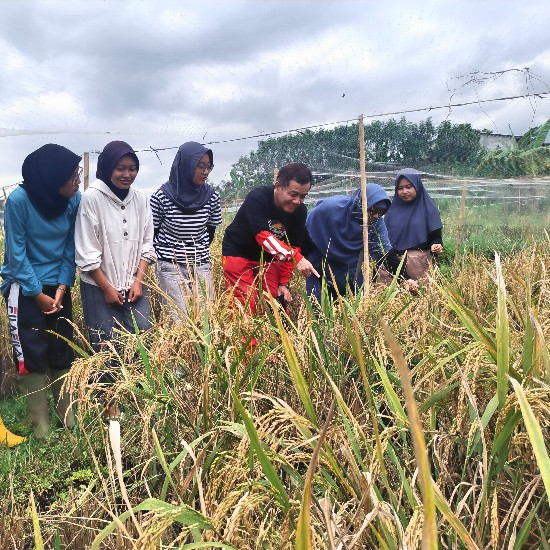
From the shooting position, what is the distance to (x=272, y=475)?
36.2 inches

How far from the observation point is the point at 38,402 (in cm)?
254

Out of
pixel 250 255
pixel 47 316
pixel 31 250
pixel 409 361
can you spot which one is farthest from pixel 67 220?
pixel 409 361

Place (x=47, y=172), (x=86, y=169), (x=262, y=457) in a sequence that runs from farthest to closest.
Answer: (x=86, y=169)
(x=47, y=172)
(x=262, y=457)

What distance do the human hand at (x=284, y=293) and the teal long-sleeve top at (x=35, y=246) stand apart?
105 centimetres

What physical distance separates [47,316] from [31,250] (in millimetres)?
319

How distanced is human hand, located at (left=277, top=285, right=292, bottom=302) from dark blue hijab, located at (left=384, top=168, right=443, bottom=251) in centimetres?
139

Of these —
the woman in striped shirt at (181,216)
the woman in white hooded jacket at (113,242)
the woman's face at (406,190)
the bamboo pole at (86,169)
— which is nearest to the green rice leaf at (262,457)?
the woman in white hooded jacket at (113,242)

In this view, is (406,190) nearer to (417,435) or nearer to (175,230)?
(175,230)

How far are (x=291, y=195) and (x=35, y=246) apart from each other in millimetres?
1227

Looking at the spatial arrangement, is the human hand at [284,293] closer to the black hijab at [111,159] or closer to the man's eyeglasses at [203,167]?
the man's eyeglasses at [203,167]

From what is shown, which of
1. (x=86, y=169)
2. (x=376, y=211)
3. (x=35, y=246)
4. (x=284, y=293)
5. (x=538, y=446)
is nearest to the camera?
(x=538, y=446)

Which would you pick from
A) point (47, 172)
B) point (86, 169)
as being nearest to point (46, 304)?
point (47, 172)

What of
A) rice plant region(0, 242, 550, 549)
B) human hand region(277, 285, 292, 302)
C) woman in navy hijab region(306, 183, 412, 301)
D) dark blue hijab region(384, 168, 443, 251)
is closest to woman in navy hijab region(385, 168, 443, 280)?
dark blue hijab region(384, 168, 443, 251)

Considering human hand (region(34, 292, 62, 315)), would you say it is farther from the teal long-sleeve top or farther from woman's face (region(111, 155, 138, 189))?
woman's face (region(111, 155, 138, 189))
